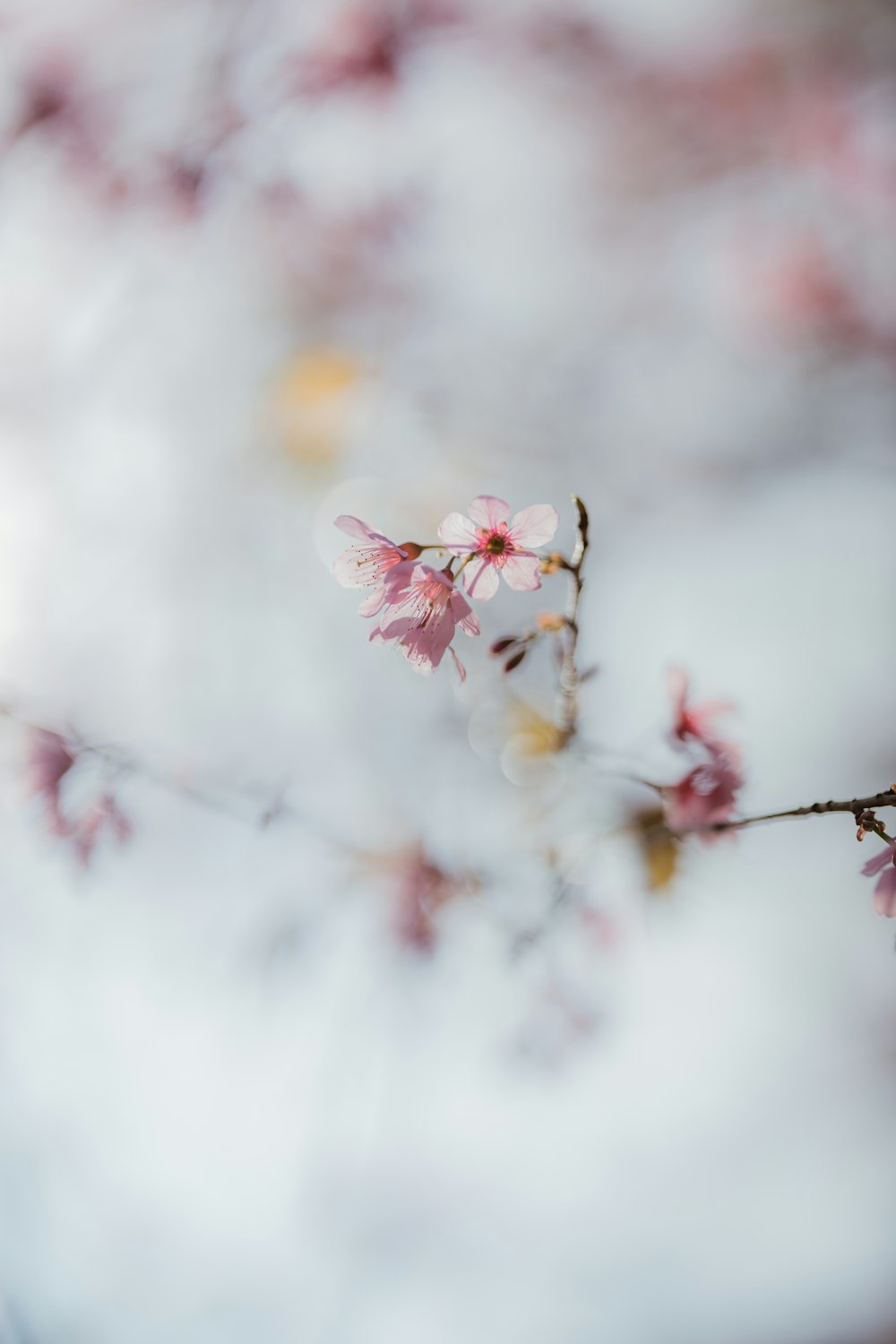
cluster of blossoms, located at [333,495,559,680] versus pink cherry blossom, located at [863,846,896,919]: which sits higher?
cluster of blossoms, located at [333,495,559,680]

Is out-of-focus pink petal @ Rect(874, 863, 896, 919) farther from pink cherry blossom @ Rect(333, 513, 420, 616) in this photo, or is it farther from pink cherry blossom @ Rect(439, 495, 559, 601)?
pink cherry blossom @ Rect(333, 513, 420, 616)

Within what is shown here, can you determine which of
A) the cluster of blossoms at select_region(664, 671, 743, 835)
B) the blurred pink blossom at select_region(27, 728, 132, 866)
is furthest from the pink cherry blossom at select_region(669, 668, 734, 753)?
the blurred pink blossom at select_region(27, 728, 132, 866)

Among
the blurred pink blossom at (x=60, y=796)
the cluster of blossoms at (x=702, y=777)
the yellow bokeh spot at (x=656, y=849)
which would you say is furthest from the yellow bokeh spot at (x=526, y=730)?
the blurred pink blossom at (x=60, y=796)

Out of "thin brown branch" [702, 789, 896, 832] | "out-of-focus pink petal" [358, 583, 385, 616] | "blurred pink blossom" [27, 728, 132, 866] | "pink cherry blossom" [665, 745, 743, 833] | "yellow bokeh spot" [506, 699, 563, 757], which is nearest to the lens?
"thin brown branch" [702, 789, 896, 832]

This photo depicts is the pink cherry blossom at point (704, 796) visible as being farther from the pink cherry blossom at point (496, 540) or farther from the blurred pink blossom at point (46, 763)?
the blurred pink blossom at point (46, 763)

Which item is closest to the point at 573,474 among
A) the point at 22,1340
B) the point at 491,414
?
the point at 491,414
